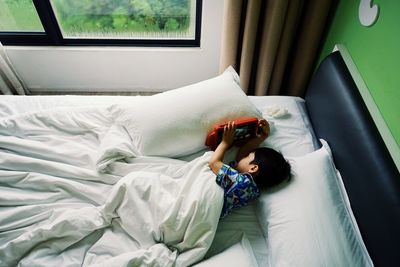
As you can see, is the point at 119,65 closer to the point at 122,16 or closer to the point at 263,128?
the point at 122,16

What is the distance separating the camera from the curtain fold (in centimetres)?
202

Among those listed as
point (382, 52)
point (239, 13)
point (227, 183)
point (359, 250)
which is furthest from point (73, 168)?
point (382, 52)

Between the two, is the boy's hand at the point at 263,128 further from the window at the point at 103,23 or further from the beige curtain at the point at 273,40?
the window at the point at 103,23

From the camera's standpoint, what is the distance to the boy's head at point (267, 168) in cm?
105

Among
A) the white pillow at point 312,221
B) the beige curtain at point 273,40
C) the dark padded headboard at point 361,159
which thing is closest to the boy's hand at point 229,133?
the white pillow at point 312,221

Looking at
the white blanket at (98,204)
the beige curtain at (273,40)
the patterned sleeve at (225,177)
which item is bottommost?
the white blanket at (98,204)

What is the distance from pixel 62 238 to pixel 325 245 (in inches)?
35.8

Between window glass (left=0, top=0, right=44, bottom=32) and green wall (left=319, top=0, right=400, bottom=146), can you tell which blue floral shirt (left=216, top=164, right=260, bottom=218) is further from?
window glass (left=0, top=0, right=44, bottom=32)

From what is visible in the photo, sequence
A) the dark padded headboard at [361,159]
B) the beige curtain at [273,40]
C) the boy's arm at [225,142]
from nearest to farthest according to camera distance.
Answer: the dark padded headboard at [361,159], the boy's arm at [225,142], the beige curtain at [273,40]

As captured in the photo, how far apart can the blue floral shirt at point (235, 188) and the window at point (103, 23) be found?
4.71 ft

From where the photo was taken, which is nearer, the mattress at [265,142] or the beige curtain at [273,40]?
the mattress at [265,142]

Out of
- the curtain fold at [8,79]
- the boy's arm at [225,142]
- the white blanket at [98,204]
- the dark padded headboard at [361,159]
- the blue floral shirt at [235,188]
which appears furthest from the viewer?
the curtain fold at [8,79]

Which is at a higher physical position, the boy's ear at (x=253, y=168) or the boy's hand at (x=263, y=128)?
the boy's hand at (x=263, y=128)

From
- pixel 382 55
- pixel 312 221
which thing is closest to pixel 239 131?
pixel 312 221
